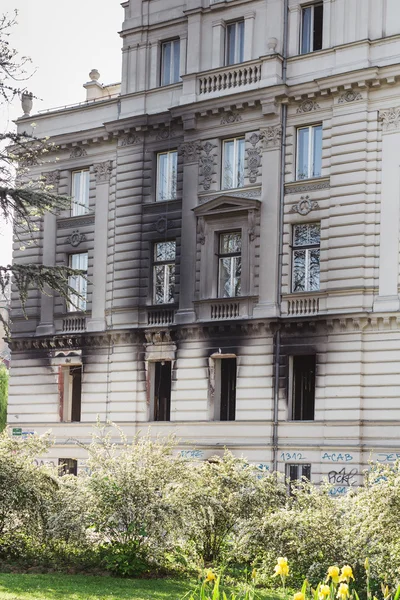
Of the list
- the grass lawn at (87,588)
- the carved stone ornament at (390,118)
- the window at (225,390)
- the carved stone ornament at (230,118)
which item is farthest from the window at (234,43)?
the grass lawn at (87,588)

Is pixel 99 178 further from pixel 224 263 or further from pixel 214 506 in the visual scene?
pixel 214 506

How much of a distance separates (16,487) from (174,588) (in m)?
5.48

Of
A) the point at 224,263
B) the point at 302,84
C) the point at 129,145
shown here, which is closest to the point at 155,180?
the point at 129,145

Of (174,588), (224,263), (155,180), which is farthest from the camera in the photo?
(155,180)

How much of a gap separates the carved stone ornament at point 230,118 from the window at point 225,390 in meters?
8.98

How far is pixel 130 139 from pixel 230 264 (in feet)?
24.0

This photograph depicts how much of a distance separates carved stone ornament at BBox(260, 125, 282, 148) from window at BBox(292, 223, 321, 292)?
3180mm

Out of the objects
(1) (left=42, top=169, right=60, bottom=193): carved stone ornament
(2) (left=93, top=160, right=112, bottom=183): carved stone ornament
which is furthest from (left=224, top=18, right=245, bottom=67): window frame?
(1) (left=42, top=169, right=60, bottom=193): carved stone ornament

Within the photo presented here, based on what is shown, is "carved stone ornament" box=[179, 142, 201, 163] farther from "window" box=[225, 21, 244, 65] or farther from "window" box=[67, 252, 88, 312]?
"window" box=[67, 252, 88, 312]

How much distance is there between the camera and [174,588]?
67.4ft

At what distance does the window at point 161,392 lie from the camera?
39.1 m

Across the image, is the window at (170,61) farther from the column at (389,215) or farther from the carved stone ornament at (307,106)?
the column at (389,215)

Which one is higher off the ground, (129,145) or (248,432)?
(129,145)

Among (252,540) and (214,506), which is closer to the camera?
(252,540)
